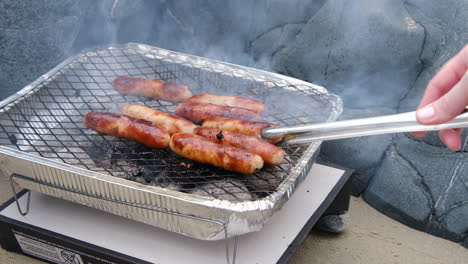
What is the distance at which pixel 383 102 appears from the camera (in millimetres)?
4426

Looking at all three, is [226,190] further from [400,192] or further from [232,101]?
[400,192]

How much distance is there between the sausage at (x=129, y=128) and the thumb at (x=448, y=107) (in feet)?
5.83

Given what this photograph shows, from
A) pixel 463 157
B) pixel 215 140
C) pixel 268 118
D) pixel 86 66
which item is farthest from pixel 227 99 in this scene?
pixel 463 157

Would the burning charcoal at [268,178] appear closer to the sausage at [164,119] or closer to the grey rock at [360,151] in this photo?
the sausage at [164,119]

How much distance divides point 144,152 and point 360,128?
160 cm

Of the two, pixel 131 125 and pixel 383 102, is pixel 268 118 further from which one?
pixel 383 102

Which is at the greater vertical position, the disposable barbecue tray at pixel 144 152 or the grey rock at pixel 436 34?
the grey rock at pixel 436 34

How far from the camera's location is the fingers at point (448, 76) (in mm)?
2357

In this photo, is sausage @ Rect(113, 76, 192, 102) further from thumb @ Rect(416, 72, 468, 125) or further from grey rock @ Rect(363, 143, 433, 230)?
thumb @ Rect(416, 72, 468, 125)

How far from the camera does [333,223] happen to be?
4035mm

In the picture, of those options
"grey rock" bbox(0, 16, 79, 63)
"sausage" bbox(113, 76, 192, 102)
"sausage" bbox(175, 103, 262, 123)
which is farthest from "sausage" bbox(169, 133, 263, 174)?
"grey rock" bbox(0, 16, 79, 63)

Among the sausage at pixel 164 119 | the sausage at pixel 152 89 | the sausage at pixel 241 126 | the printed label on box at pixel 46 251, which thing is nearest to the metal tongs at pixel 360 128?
the sausage at pixel 241 126

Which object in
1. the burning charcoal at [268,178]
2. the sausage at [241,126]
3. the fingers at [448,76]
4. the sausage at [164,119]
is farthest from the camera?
the sausage at [164,119]

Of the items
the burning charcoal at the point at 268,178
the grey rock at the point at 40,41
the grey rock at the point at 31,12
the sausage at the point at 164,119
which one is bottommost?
the burning charcoal at the point at 268,178
